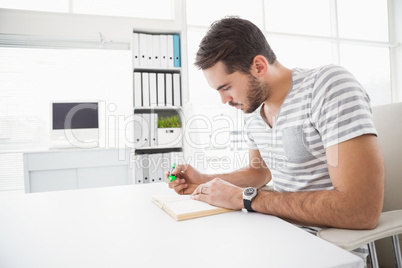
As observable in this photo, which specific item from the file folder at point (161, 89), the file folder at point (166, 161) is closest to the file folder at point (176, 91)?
the file folder at point (161, 89)

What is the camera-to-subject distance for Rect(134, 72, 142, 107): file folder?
8.41 feet

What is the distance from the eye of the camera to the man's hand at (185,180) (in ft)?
3.52

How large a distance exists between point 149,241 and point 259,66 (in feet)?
2.40

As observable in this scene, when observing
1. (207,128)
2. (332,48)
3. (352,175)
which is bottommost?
(352,175)

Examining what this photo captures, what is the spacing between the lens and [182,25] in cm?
319

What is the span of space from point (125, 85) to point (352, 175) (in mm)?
2784

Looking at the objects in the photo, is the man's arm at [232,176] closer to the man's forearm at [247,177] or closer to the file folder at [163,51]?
the man's forearm at [247,177]

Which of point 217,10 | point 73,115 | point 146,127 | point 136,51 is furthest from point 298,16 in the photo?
point 73,115

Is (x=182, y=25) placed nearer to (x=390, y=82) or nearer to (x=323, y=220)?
(x=323, y=220)

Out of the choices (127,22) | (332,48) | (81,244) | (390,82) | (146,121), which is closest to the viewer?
(81,244)

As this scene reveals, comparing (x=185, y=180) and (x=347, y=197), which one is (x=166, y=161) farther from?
(x=347, y=197)

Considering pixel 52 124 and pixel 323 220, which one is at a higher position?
pixel 52 124

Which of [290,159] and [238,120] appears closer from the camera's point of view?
[290,159]

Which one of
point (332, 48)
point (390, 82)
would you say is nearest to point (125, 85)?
point (332, 48)
